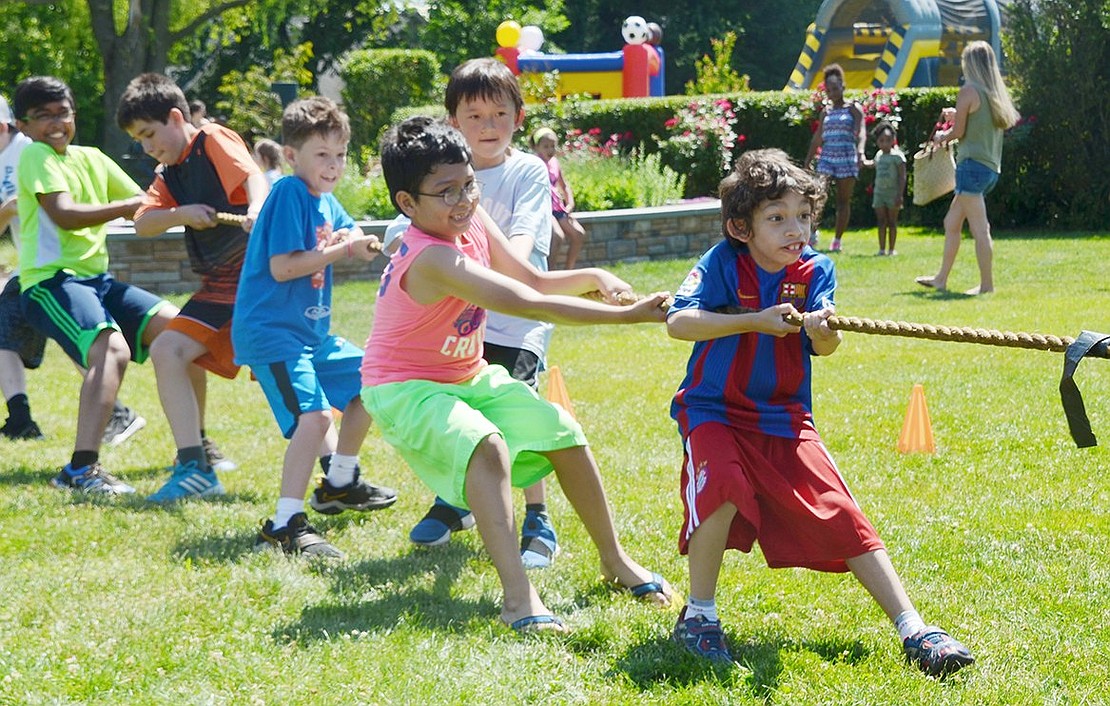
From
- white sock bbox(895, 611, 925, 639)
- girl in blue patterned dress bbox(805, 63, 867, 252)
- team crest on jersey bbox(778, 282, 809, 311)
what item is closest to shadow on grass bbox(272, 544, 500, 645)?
white sock bbox(895, 611, 925, 639)

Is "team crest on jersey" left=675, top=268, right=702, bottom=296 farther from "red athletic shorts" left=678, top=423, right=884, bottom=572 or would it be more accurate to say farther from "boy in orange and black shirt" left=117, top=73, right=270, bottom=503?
"boy in orange and black shirt" left=117, top=73, right=270, bottom=503

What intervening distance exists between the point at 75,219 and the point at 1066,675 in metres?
4.87

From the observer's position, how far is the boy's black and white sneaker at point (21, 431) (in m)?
7.54

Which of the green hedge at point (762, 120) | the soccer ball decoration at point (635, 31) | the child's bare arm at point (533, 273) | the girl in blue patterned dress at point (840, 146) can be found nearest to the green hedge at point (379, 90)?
the soccer ball decoration at point (635, 31)

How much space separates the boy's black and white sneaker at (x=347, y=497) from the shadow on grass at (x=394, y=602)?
1.86 feet

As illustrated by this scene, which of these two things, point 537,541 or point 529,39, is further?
point 529,39

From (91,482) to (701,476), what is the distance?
356cm

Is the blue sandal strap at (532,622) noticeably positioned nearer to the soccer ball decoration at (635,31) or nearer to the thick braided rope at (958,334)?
the thick braided rope at (958,334)

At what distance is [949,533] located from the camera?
4.91 m

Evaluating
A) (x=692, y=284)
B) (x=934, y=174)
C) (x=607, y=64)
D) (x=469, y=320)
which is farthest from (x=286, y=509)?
(x=607, y=64)

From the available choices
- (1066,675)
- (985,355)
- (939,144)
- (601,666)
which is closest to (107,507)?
(601,666)

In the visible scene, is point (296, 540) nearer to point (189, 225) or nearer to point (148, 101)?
point (189, 225)

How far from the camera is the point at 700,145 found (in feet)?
59.3

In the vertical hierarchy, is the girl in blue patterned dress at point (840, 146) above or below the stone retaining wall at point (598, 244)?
above
